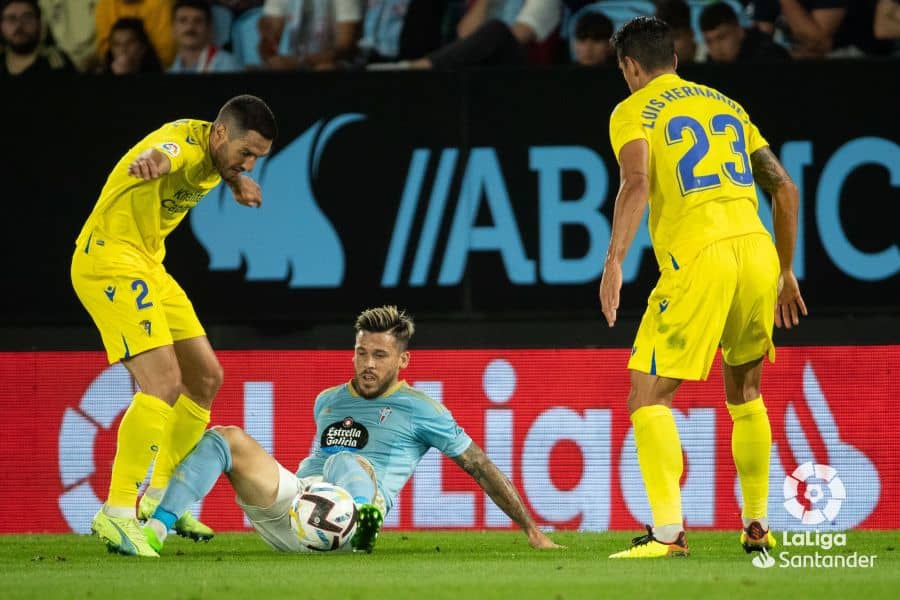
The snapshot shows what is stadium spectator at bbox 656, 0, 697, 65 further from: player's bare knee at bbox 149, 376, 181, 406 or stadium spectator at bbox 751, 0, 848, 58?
player's bare knee at bbox 149, 376, 181, 406

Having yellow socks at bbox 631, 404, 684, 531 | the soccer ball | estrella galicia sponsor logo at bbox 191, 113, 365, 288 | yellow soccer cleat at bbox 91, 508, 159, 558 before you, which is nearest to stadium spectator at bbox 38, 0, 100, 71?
estrella galicia sponsor logo at bbox 191, 113, 365, 288

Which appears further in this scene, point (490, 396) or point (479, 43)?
point (479, 43)

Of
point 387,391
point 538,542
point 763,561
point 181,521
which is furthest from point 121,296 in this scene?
point 763,561

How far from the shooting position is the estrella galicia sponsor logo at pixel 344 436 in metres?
7.48

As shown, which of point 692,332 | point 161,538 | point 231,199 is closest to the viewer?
point 692,332

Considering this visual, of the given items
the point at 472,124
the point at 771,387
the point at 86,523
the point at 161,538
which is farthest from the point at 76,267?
the point at 771,387

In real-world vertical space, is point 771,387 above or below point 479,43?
below

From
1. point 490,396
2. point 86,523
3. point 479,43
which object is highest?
point 479,43

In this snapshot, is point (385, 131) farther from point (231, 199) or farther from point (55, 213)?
point (55, 213)

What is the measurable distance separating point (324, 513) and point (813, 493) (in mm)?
3096

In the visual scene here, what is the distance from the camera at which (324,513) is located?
6.85 m

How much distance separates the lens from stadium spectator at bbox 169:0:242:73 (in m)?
10.2

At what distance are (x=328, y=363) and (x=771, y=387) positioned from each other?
7.89ft

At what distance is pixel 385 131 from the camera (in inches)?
370
